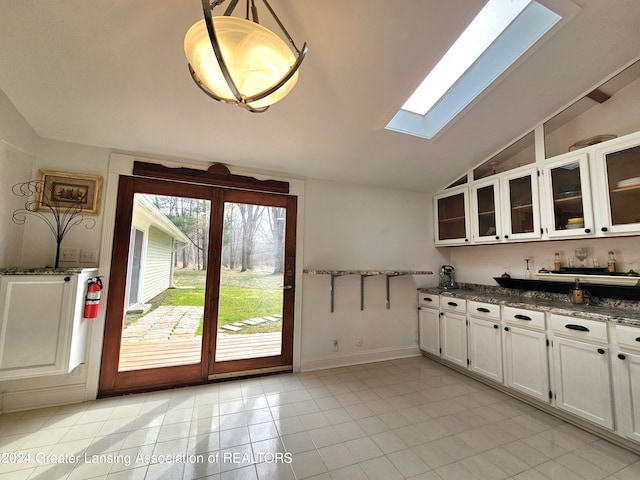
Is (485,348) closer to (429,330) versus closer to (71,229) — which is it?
(429,330)

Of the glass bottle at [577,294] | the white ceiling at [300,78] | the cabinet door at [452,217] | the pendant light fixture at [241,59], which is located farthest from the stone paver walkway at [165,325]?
the glass bottle at [577,294]

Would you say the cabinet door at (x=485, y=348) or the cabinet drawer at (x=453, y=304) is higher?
the cabinet drawer at (x=453, y=304)

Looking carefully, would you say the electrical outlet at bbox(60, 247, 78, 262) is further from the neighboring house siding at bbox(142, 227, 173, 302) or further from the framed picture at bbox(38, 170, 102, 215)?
the neighboring house siding at bbox(142, 227, 173, 302)

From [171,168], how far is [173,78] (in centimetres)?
99

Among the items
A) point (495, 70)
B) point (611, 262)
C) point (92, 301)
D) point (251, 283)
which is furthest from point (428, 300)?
point (92, 301)

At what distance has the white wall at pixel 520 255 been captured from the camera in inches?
87.5

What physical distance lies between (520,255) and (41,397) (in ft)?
15.7

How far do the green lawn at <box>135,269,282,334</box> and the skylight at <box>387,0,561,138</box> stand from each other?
2.12 metres

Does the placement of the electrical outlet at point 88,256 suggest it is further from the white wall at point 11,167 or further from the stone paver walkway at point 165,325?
the stone paver walkway at point 165,325

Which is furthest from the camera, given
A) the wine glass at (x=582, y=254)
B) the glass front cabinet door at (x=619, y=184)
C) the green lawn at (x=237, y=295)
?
the green lawn at (x=237, y=295)

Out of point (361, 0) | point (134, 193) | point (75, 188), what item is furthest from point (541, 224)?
point (75, 188)

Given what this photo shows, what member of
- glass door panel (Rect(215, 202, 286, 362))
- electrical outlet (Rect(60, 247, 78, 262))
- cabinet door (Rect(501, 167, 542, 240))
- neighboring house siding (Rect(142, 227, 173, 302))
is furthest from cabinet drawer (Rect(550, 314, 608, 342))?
electrical outlet (Rect(60, 247, 78, 262))

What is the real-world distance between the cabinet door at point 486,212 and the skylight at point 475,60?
3.11 feet

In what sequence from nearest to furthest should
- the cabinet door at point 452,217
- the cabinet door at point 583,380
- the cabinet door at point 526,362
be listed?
the cabinet door at point 583,380, the cabinet door at point 526,362, the cabinet door at point 452,217
